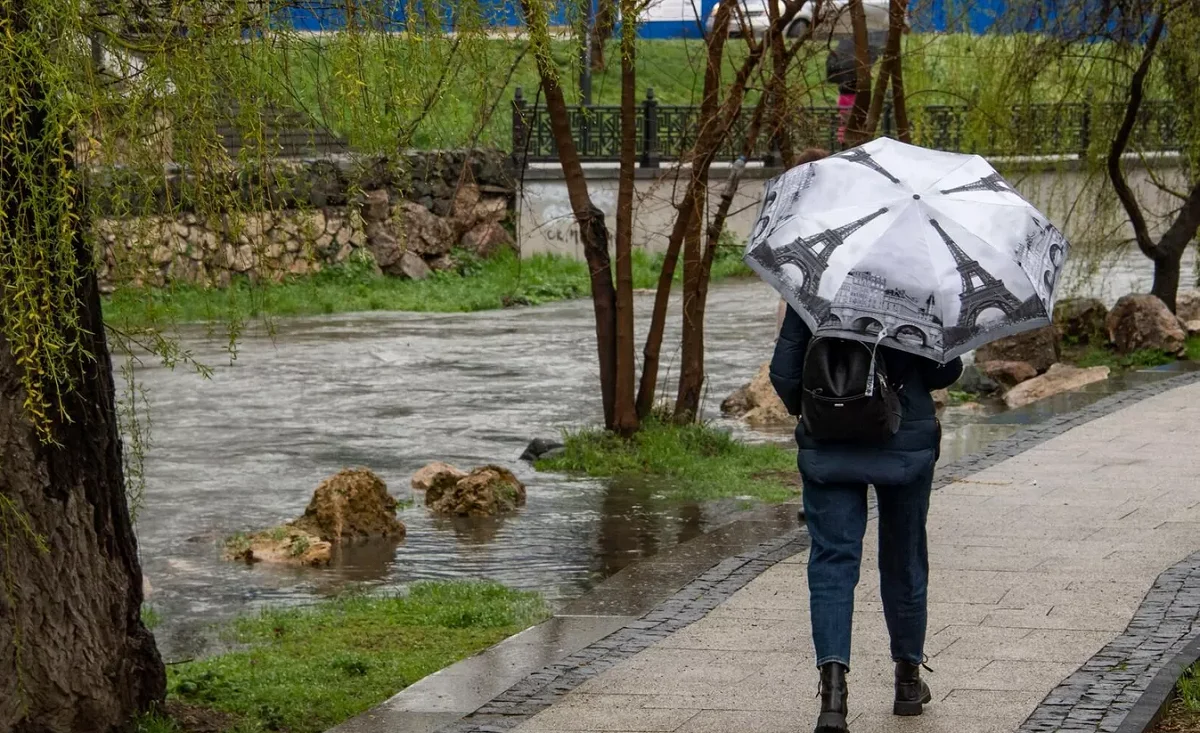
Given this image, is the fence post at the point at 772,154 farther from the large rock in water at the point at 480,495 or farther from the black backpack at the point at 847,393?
the black backpack at the point at 847,393

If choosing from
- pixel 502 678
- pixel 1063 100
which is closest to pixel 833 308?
pixel 502 678

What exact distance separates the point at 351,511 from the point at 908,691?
5.03 meters

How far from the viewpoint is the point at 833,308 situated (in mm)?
4922

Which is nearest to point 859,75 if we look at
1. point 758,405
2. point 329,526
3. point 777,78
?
point 777,78

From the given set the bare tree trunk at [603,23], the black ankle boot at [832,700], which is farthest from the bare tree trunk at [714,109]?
→ the black ankle boot at [832,700]

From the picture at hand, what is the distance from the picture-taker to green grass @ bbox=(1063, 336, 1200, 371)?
1548cm

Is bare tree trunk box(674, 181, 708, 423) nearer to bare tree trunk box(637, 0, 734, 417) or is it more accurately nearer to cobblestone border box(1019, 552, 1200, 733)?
bare tree trunk box(637, 0, 734, 417)

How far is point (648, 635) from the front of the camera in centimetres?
663

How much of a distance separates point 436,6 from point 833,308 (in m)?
1.64

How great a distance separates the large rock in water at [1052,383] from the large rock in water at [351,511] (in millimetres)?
6470

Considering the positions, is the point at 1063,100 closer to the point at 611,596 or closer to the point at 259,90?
the point at 611,596

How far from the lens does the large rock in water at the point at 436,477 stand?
10.8 metres

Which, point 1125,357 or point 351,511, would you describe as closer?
point 351,511

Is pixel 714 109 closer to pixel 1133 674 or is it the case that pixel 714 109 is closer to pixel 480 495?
pixel 480 495
